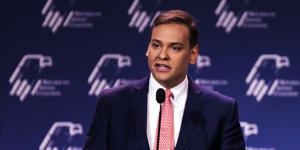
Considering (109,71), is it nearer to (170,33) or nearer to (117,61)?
(117,61)

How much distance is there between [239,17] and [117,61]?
1.24 meters

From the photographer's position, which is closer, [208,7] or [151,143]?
[151,143]

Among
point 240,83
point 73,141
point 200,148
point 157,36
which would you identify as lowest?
point 73,141

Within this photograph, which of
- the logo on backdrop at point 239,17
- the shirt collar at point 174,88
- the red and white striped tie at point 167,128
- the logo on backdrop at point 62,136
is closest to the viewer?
the red and white striped tie at point 167,128

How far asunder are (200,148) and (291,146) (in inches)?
118

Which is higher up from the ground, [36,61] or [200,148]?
[200,148]

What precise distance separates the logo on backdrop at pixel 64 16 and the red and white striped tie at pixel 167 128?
2787mm

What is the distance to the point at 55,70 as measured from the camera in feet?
16.0

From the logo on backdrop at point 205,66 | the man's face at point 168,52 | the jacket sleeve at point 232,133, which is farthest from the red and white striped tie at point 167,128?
the logo on backdrop at point 205,66

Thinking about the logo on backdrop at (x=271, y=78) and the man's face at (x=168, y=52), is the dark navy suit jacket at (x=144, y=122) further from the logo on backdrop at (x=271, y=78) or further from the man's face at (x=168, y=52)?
the logo on backdrop at (x=271, y=78)

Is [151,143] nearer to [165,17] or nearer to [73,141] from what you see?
[165,17]

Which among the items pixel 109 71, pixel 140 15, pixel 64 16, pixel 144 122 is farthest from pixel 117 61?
pixel 144 122

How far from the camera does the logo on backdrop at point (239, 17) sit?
4781mm

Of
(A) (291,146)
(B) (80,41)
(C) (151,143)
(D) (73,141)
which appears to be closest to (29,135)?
(D) (73,141)
